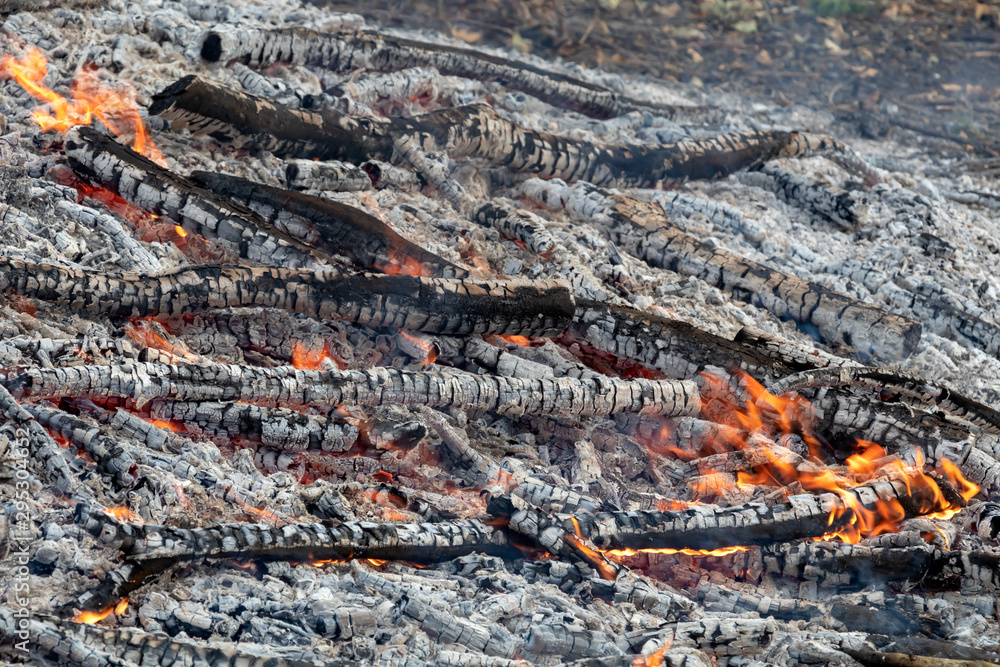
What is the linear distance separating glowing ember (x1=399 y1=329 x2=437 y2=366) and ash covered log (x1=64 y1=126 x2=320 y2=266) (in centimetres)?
78

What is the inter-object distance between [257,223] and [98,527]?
8.15ft

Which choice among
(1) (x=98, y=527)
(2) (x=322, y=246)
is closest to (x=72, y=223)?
(2) (x=322, y=246)

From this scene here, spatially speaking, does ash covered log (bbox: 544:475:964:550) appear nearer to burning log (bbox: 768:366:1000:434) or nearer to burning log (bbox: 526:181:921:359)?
burning log (bbox: 768:366:1000:434)

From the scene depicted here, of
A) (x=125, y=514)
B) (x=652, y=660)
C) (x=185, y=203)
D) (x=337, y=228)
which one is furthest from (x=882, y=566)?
(x=185, y=203)

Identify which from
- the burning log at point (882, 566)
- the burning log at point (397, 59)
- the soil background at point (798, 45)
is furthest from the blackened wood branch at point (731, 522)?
the soil background at point (798, 45)

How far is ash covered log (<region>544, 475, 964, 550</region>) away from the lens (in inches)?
171

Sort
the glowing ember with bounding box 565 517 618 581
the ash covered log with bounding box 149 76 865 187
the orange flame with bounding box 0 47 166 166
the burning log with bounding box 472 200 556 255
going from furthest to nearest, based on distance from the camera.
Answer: the burning log with bounding box 472 200 556 255 < the ash covered log with bounding box 149 76 865 187 < the orange flame with bounding box 0 47 166 166 < the glowing ember with bounding box 565 517 618 581

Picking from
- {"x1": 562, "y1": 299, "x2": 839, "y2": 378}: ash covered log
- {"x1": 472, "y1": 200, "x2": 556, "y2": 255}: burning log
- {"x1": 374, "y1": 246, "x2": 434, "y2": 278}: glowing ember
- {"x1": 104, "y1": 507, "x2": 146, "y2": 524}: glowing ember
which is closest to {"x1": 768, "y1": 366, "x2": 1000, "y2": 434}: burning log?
{"x1": 562, "y1": 299, "x2": 839, "y2": 378}: ash covered log

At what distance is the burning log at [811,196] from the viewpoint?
26.6 feet

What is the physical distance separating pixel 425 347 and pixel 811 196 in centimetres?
487

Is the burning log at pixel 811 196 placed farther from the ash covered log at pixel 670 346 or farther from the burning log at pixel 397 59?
the ash covered log at pixel 670 346

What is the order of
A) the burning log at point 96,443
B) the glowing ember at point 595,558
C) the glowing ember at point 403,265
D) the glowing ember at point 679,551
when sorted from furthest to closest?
the glowing ember at point 403,265 → the glowing ember at point 679,551 → the glowing ember at point 595,558 → the burning log at point 96,443

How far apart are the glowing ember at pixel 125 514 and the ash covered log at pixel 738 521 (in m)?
1.99

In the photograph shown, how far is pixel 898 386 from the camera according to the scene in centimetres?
554
